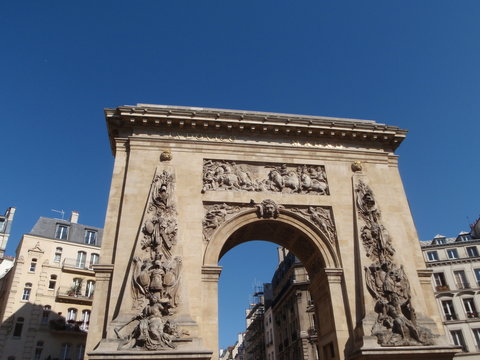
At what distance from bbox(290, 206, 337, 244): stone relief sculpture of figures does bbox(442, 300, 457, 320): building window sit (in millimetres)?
23851

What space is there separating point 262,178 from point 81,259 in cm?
1971

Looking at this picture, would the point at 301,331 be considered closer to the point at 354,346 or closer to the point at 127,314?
the point at 354,346

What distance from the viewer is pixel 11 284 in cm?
2706

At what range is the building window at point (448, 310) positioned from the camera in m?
33.5

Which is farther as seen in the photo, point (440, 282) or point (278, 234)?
point (440, 282)

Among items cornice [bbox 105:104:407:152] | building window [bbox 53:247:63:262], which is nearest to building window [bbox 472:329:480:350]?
cornice [bbox 105:104:407:152]

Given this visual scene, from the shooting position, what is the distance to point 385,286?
14.6 meters

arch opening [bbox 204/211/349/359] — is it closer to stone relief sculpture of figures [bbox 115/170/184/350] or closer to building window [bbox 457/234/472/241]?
stone relief sculpture of figures [bbox 115/170/184/350]

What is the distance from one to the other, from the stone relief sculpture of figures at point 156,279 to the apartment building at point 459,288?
28.3 m

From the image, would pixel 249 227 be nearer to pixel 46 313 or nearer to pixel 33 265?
pixel 46 313

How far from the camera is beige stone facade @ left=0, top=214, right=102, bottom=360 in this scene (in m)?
26.0

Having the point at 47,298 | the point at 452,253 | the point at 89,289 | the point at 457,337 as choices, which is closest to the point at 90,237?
the point at 89,289

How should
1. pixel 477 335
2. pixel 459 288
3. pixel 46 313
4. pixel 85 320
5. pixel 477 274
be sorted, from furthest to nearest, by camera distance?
1. pixel 477 274
2. pixel 459 288
3. pixel 477 335
4. pixel 85 320
5. pixel 46 313

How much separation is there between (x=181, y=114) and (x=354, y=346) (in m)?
11.2
